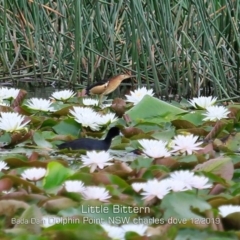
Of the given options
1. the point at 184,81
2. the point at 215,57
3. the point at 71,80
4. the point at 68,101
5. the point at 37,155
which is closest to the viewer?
the point at 37,155

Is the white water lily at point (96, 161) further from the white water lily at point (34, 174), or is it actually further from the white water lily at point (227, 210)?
the white water lily at point (227, 210)

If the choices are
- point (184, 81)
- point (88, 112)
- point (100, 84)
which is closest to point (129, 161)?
point (88, 112)

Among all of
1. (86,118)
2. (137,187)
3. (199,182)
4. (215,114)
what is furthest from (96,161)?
(215,114)

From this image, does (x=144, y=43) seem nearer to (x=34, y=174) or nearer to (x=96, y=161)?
(x=96, y=161)

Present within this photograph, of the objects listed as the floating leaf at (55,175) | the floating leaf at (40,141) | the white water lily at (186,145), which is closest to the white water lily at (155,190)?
the floating leaf at (55,175)

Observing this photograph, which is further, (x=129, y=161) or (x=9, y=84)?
(x=9, y=84)

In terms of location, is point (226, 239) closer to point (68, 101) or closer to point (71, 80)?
point (68, 101)

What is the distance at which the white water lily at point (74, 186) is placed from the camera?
1.89 metres

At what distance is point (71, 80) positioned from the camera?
5855 mm

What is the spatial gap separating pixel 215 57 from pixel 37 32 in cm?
164

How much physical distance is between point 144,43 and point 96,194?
4.38 metres

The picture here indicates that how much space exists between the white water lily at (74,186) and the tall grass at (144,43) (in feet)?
8.81

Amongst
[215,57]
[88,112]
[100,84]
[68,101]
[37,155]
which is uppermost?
[215,57]

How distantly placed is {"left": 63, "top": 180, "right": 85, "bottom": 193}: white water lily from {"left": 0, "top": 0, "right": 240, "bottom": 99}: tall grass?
106 inches
